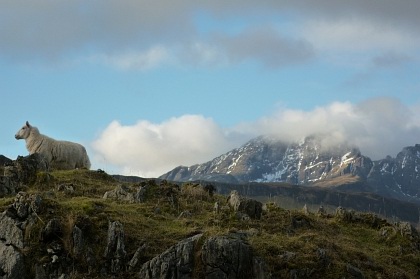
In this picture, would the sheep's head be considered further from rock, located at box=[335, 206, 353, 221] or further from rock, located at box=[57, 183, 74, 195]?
rock, located at box=[335, 206, 353, 221]

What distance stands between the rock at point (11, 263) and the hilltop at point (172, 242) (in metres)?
0.04

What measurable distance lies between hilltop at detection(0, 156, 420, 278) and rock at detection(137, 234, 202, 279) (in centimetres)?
4

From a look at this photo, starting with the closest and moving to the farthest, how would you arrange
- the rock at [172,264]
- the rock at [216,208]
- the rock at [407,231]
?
the rock at [172,264], the rock at [216,208], the rock at [407,231]

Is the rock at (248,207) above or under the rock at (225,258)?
above

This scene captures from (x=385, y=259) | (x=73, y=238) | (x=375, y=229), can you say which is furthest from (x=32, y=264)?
(x=375, y=229)

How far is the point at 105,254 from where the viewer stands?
24.6m

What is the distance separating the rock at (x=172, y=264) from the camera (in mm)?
23859

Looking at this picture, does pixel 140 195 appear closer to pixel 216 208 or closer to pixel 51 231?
A: pixel 216 208

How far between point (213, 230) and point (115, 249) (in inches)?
157

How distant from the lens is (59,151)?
45469mm

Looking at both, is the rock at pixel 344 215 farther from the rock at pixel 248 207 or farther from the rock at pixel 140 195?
the rock at pixel 140 195

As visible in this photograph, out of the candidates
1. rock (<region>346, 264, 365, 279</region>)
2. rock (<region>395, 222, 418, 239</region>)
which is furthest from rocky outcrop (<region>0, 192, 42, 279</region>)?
rock (<region>395, 222, 418, 239</region>)

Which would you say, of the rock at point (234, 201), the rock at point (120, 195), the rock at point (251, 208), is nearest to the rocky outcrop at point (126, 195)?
the rock at point (120, 195)

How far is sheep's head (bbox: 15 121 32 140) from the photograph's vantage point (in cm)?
4775
